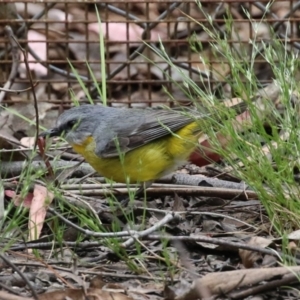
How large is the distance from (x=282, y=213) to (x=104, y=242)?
0.88 m

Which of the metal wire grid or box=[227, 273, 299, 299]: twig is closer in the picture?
box=[227, 273, 299, 299]: twig

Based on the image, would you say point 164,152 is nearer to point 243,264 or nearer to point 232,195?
point 232,195

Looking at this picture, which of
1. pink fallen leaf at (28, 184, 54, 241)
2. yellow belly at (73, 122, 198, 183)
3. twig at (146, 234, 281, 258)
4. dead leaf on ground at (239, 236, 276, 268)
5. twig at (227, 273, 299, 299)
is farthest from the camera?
yellow belly at (73, 122, 198, 183)

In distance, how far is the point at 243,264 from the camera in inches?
164

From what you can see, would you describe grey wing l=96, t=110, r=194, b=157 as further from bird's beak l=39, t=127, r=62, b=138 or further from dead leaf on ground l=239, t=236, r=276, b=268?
dead leaf on ground l=239, t=236, r=276, b=268

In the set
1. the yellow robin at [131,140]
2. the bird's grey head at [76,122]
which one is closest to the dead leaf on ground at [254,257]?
the yellow robin at [131,140]

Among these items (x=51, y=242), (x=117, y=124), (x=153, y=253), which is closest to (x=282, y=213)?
(x=153, y=253)

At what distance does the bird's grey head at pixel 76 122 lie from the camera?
569 cm

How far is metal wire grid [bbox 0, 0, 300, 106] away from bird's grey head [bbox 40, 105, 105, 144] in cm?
46

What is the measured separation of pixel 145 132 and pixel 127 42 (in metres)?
1.21

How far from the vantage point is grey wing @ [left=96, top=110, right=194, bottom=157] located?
562cm

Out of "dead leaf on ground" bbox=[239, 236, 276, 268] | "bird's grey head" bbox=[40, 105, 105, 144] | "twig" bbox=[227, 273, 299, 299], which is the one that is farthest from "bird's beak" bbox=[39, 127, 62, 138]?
"twig" bbox=[227, 273, 299, 299]

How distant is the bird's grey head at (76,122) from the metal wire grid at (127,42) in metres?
0.46

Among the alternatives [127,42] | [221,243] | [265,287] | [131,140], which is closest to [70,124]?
[131,140]
